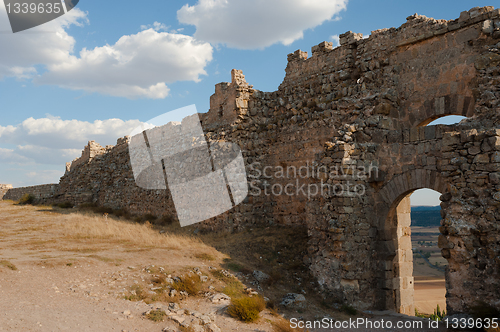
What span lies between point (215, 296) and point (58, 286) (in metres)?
3.11

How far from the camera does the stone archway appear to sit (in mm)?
7766

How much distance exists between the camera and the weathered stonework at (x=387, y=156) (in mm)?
6566

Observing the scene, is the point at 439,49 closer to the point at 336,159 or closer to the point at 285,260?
the point at 336,159

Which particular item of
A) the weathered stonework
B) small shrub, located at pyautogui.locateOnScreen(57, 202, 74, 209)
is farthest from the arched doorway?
small shrub, located at pyautogui.locateOnScreen(57, 202, 74, 209)

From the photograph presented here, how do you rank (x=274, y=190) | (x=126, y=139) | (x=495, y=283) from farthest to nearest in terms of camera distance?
1. (x=126, y=139)
2. (x=274, y=190)
3. (x=495, y=283)

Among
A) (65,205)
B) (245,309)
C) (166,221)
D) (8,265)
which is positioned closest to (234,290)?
(245,309)

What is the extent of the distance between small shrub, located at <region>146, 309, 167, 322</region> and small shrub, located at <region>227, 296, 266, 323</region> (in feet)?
4.26

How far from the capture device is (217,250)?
10.5 metres

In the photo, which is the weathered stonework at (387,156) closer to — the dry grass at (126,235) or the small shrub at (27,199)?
the dry grass at (126,235)

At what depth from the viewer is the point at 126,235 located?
1202 cm

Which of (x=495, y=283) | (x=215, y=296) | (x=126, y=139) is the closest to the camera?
(x=495, y=283)

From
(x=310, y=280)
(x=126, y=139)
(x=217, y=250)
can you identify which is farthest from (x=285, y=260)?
(x=126, y=139)

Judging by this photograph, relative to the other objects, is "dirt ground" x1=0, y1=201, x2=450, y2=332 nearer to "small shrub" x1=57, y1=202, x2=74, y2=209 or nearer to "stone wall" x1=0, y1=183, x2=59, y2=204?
"small shrub" x1=57, y1=202, x2=74, y2=209

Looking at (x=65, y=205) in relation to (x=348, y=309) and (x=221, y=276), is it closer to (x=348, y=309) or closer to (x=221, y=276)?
(x=221, y=276)
